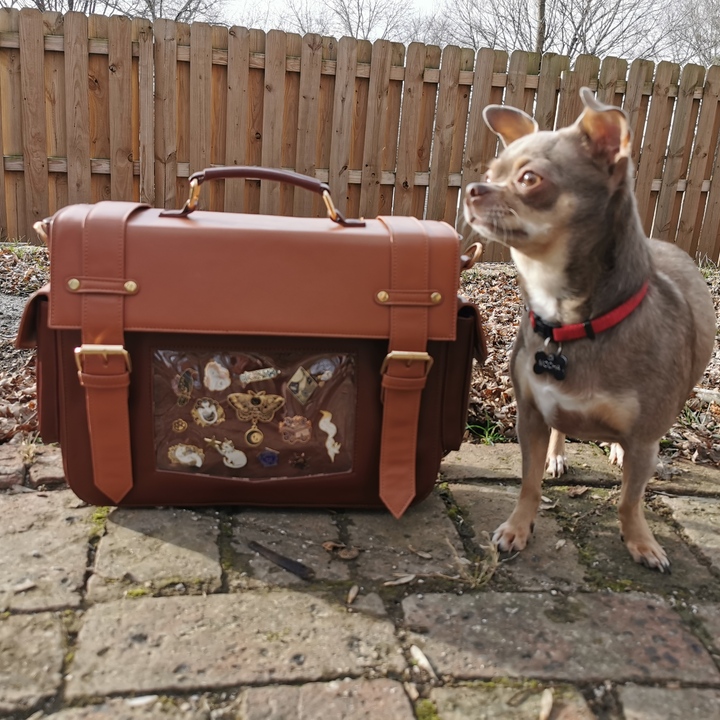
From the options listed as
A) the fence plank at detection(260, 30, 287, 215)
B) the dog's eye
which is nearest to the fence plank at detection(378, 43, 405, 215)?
the fence plank at detection(260, 30, 287, 215)

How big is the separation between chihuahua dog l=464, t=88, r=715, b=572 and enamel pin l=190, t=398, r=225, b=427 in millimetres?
945

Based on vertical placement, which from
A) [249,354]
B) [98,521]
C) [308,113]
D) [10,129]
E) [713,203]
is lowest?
[98,521]

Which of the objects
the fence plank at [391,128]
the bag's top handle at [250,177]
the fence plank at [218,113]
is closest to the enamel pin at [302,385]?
the bag's top handle at [250,177]

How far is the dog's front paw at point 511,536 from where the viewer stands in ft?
7.50

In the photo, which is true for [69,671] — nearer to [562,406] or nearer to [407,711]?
[407,711]

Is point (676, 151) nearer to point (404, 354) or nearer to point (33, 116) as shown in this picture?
point (33, 116)

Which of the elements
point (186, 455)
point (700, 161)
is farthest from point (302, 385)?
point (700, 161)

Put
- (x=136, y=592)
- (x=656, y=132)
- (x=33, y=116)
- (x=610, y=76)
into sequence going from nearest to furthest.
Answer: (x=136, y=592) < (x=33, y=116) < (x=610, y=76) < (x=656, y=132)

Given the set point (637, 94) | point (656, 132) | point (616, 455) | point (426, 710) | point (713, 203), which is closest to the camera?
point (426, 710)

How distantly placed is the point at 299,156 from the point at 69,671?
218 inches

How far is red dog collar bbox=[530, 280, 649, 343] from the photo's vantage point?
210cm

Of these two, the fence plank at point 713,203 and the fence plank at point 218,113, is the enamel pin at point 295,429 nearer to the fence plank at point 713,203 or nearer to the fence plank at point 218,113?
the fence plank at point 218,113

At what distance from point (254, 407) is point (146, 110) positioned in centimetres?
477

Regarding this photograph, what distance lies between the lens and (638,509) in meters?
2.30
